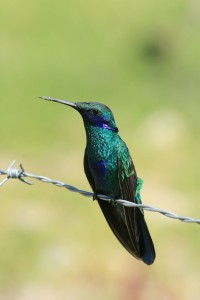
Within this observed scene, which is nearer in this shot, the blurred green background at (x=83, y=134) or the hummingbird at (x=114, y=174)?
the hummingbird at (x=114, y=174)

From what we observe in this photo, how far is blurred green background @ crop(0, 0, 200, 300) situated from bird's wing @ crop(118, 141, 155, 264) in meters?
6.06

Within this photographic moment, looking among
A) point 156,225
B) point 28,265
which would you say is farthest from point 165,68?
point 28,265

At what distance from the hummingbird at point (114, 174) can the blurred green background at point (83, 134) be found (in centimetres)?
587

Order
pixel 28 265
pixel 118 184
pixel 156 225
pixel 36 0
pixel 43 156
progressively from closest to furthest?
pixel 118 184
pixel 28 265
pixel 156 225
pixel 43 156
pixel 36 0

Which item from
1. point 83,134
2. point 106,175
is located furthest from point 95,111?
point 83,134

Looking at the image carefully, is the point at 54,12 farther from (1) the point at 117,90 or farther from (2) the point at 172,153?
(2) the point at 172,153

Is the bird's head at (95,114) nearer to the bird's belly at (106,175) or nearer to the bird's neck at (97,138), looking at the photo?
the bird's neck at (97,138)

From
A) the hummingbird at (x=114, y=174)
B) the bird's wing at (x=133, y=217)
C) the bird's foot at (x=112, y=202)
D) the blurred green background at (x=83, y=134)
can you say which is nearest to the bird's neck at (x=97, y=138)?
the hummingbird at (x=114, y=174)

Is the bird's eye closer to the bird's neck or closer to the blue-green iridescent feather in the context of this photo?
the blue-green iridescent feather

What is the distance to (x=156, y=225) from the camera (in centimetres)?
1377

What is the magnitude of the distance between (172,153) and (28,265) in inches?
226

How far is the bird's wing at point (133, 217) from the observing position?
554 centimetres

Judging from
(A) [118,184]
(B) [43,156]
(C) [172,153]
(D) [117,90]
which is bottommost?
(A) [118,184]

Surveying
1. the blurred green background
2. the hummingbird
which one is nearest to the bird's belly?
the hummingbird
